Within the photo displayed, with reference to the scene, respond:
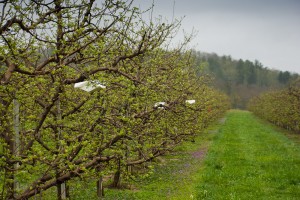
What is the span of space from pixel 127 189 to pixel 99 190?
1.60m

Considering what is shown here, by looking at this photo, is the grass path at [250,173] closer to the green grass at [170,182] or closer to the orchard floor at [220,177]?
the orchard floor at [220,177]

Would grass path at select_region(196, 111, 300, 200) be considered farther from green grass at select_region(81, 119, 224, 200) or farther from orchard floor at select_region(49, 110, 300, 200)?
green grass at select_region(81, 119, 224, 200)

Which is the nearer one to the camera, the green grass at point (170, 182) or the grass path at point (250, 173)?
the green grass at point (170, 182)

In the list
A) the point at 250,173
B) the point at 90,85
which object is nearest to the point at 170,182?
the point at 250,173

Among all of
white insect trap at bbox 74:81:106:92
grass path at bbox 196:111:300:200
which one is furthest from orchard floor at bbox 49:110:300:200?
white insect trap at bbox 74:81:106:92

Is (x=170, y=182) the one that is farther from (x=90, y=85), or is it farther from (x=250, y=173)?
(x=90, y=85)

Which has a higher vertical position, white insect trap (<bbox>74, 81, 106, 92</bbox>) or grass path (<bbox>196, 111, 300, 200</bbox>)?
white insect trap (<bbox>74, 81, 106, 92</bbox>)

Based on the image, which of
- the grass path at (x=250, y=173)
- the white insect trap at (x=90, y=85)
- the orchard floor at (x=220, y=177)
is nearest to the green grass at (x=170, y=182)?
the orchard floor at (x=220, y=177)

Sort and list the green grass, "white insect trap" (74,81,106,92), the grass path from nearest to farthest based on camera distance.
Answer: "white insect trap" (74,81,106,92)
the green grass
the grass path

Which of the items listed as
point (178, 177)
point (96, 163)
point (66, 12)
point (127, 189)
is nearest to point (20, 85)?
point (66, 12)

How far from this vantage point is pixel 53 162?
22.5 feet

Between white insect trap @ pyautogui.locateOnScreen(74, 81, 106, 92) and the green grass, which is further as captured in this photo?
the green grass

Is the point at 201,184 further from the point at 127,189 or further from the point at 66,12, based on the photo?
the point at 66,12

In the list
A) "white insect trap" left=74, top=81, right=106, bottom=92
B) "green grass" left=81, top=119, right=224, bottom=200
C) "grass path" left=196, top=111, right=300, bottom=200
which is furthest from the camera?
"grass path" left=196, top=111, right=300, bottom=200
